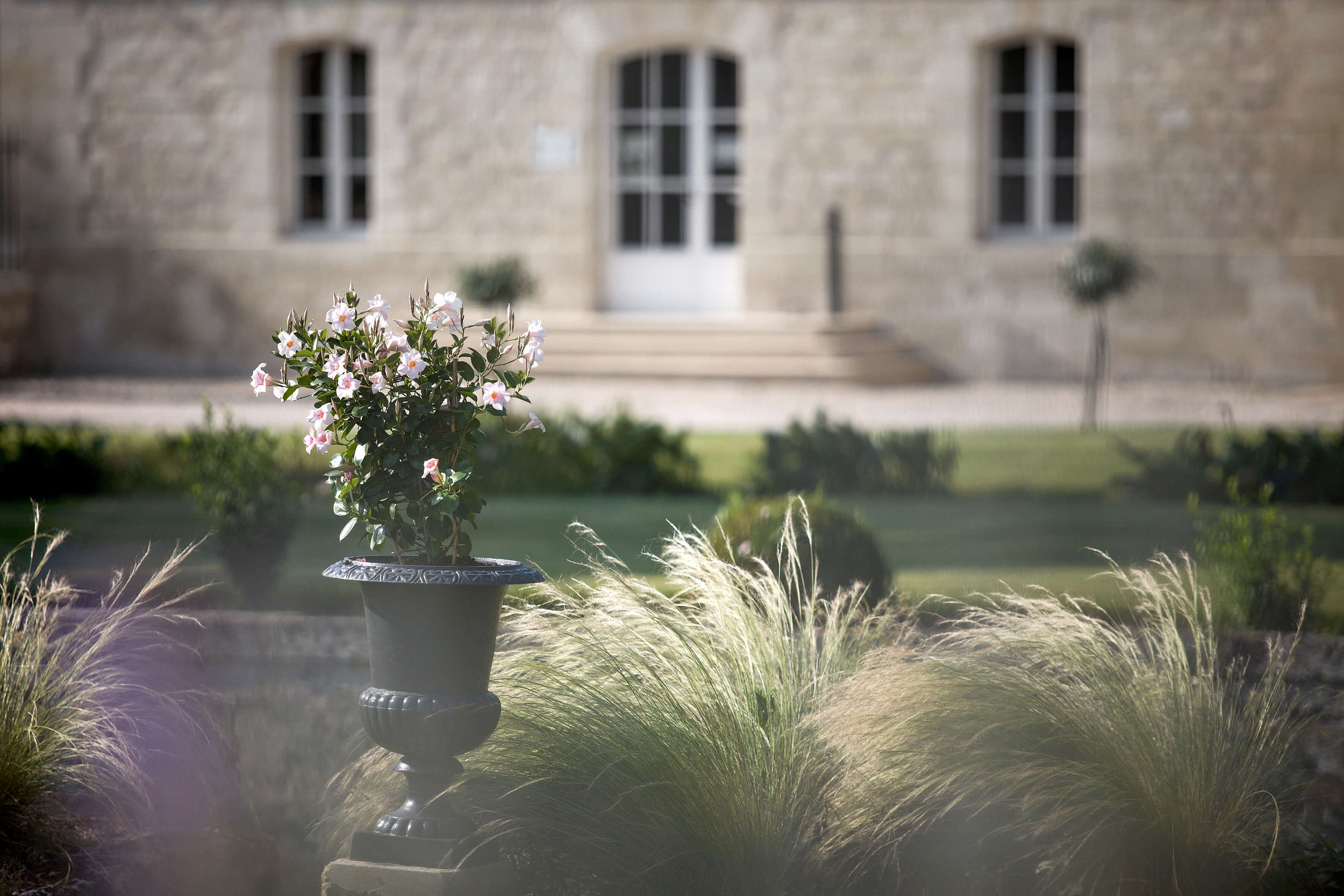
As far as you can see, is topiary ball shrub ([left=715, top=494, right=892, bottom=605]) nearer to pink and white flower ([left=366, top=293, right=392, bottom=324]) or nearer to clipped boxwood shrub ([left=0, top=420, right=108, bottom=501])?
pink and white flower ([left=366, top=293, right=392, bottom=324])

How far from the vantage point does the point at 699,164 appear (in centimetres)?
1484

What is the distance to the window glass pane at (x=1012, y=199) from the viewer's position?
14.3 meters

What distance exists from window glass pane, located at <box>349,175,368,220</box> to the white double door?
2455 millimetres

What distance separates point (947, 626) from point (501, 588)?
1785mm

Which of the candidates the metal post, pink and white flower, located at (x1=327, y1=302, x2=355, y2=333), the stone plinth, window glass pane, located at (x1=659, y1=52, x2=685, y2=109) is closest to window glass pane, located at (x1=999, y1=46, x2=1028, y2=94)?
the metal post

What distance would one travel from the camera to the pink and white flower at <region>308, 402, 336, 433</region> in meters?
3.61

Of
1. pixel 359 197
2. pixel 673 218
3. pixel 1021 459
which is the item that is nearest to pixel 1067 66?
pixel 673 218

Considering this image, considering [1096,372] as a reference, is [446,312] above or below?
above

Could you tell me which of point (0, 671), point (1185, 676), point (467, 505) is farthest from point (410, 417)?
point (1185, 676)

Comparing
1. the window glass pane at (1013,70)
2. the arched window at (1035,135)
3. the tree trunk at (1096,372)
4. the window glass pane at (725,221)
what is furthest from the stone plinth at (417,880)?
the window glass pane at (1013,70)

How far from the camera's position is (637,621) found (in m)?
4.03

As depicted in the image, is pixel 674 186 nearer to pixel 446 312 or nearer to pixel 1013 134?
pixel 1013 134

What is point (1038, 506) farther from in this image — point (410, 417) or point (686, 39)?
point (686, 39)

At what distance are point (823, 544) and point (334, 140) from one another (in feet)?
37.6
